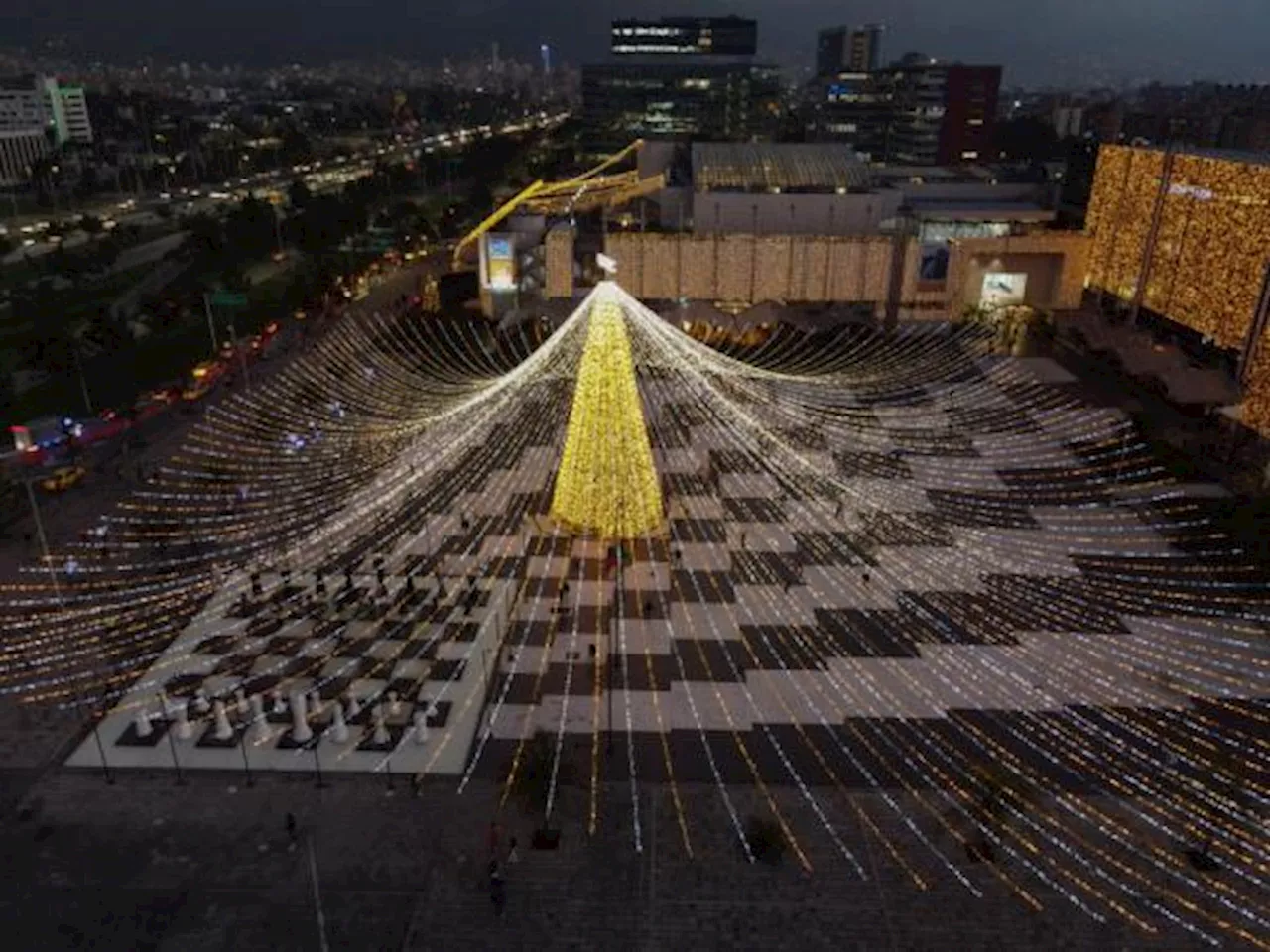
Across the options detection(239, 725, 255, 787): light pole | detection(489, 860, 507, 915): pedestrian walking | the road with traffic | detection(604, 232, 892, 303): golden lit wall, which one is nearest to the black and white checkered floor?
detection(239, 725, 255, 787): light pole

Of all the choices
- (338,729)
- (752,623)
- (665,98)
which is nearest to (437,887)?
(338,729)

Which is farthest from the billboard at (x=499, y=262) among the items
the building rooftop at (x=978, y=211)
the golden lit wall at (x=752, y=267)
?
the building rooftop at (x=978, y=211)

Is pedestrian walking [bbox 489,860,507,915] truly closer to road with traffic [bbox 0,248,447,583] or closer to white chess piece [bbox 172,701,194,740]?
white chess piece [bbox 172,701,194,740]

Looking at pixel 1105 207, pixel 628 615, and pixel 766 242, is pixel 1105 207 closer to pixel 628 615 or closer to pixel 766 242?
pixel 766 242

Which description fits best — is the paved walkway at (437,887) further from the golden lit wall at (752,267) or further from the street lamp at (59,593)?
the golden lit wall at (752,267)

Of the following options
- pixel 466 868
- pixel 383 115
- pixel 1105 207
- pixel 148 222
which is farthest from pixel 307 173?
pixel 466 868
